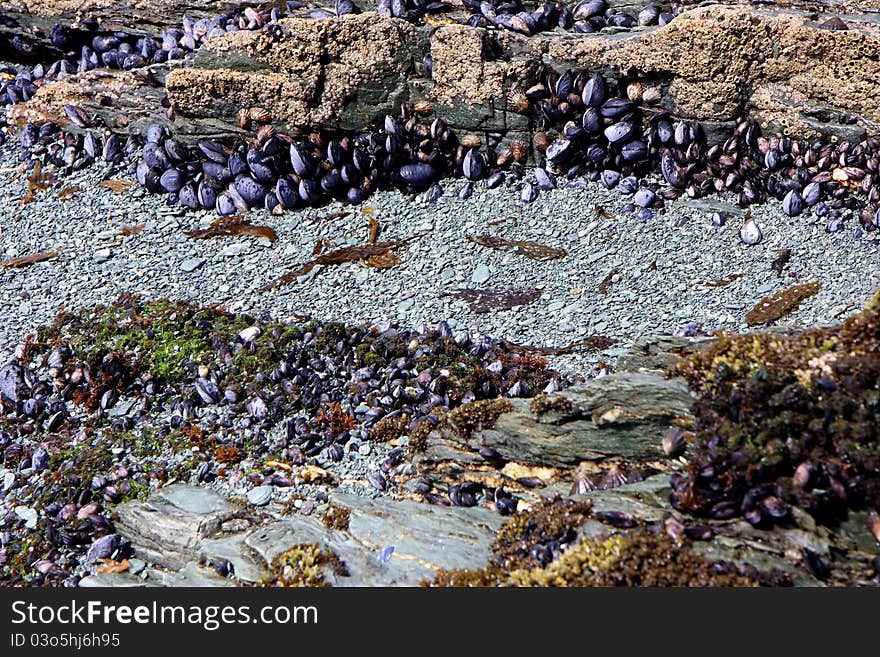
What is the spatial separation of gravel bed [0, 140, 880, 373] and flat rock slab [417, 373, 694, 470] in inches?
49.3

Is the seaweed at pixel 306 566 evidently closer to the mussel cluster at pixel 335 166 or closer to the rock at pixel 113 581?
the rock at pixel 113 581

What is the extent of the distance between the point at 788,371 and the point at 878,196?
4.00m

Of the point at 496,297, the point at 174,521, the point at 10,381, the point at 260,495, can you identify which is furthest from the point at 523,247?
the point at 10,381

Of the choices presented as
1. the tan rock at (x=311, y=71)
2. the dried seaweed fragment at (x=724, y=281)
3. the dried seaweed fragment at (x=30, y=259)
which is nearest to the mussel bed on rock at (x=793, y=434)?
the dried seaweed fragment at (x=724, y=281)

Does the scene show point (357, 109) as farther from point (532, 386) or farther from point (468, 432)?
point (468, 432)

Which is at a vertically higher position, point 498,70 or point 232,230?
point 498,70

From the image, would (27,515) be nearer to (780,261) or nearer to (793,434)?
→ (793,434)

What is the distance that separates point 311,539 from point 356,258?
3518mm

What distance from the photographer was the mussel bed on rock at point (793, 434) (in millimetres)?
3967

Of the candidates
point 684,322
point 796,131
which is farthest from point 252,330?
point 796,131

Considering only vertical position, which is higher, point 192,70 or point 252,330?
point 192,70

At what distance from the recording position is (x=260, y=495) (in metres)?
5.46

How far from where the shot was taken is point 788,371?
424cm

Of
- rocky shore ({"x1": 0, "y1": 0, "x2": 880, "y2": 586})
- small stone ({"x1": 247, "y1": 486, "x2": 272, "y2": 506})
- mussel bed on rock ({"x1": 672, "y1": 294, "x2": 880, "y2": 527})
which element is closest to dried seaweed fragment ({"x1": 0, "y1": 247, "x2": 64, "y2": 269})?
rocky shore ({"x1": 0, "y1": 0, "x2": 880, "y2": 586})
